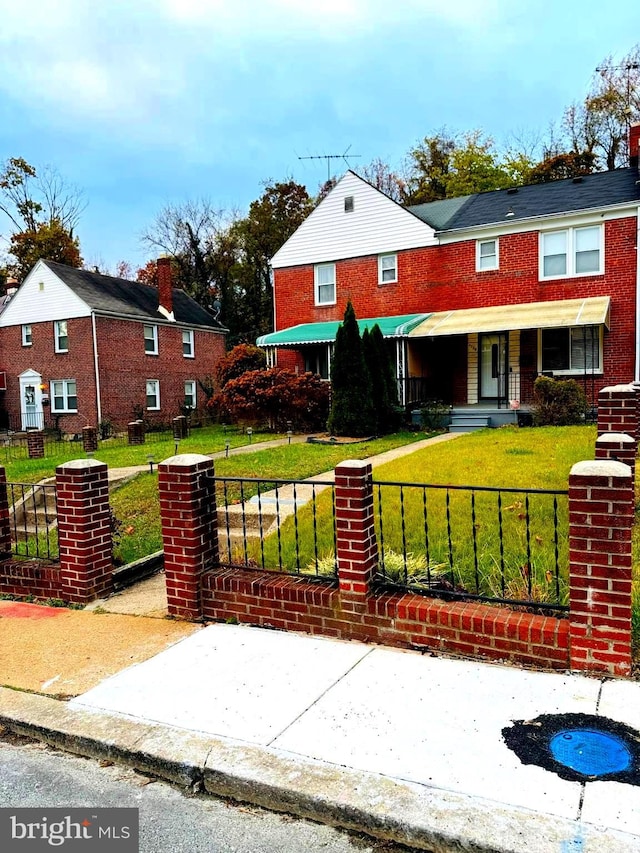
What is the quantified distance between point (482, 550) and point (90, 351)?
951 inches

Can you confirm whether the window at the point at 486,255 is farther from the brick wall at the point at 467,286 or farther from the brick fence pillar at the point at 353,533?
the brick fence pillar at the point at 353,533

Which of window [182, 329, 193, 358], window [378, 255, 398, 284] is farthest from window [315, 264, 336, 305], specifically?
window [182, 329, 193, 358]

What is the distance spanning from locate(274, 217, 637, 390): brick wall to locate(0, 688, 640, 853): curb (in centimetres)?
1651

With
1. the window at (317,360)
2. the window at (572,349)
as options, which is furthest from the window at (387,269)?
the window at (572,349)

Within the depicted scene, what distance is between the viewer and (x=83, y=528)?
18.4 feet

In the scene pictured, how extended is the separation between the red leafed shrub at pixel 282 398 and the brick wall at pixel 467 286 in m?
4.35

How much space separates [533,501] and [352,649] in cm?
305

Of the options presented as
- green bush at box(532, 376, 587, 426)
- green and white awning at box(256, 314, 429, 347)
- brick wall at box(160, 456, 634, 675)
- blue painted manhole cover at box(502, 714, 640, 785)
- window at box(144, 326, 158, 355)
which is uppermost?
window at box(144, 326, 158, 355)

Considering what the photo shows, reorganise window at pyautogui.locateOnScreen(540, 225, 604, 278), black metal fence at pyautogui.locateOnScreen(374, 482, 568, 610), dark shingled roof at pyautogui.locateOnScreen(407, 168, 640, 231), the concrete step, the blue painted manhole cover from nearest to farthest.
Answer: the blue painted manhole cover < black metal fence at pyautogui.locateOnScreen(374, 482, 568, 610) < the concrete step < window at pyautogui.locateOnScreen(540, 225, 604, 278) < dark shingled roof at pyautogui.locateOnScreen(407, 168, 640, 231)

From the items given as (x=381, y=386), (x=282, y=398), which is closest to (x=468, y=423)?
(x=381, y=386)

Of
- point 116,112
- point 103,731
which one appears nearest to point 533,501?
point 103,731

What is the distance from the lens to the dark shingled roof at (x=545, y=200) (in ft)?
58.3

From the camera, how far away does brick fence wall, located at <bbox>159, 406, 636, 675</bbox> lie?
377 cm

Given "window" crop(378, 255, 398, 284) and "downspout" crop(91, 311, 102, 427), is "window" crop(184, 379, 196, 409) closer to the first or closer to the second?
"downspout" crop(91, 311, 102, 427)
